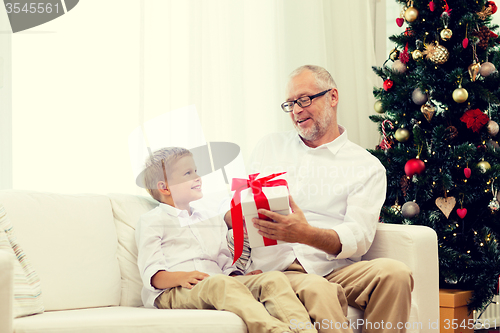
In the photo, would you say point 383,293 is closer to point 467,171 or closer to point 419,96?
point 467,171

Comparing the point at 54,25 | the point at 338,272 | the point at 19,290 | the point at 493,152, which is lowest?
the point at 338,272

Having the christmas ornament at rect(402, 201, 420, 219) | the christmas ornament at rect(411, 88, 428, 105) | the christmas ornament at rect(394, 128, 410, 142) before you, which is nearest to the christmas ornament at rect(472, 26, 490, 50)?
the christmas ornament at rect(411, 88, 428, 105)

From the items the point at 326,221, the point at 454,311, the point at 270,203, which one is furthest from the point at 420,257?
the point at 454,311

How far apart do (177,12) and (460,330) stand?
202 centimetres

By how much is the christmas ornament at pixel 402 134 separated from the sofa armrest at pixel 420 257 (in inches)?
31.2

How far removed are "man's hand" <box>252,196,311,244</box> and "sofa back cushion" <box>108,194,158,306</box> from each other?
18.8 inches

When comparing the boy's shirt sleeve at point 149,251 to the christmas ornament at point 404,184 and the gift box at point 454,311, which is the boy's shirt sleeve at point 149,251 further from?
the gift box at point 454,311

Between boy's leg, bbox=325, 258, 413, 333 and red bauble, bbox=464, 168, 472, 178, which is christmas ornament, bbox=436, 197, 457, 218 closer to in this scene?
red bauble, bbox=464, 168, 472, 178

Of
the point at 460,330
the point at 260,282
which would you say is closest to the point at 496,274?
the point at 460,330

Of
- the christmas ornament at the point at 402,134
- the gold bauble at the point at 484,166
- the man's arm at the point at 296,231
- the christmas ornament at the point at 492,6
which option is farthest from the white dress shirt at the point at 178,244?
the christmas ornament at the point at 492,6

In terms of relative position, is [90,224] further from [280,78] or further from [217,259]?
[280,78]

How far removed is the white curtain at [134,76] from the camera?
2.01 meters

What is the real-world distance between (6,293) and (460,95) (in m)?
1.97

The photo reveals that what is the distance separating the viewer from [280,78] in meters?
2.63
